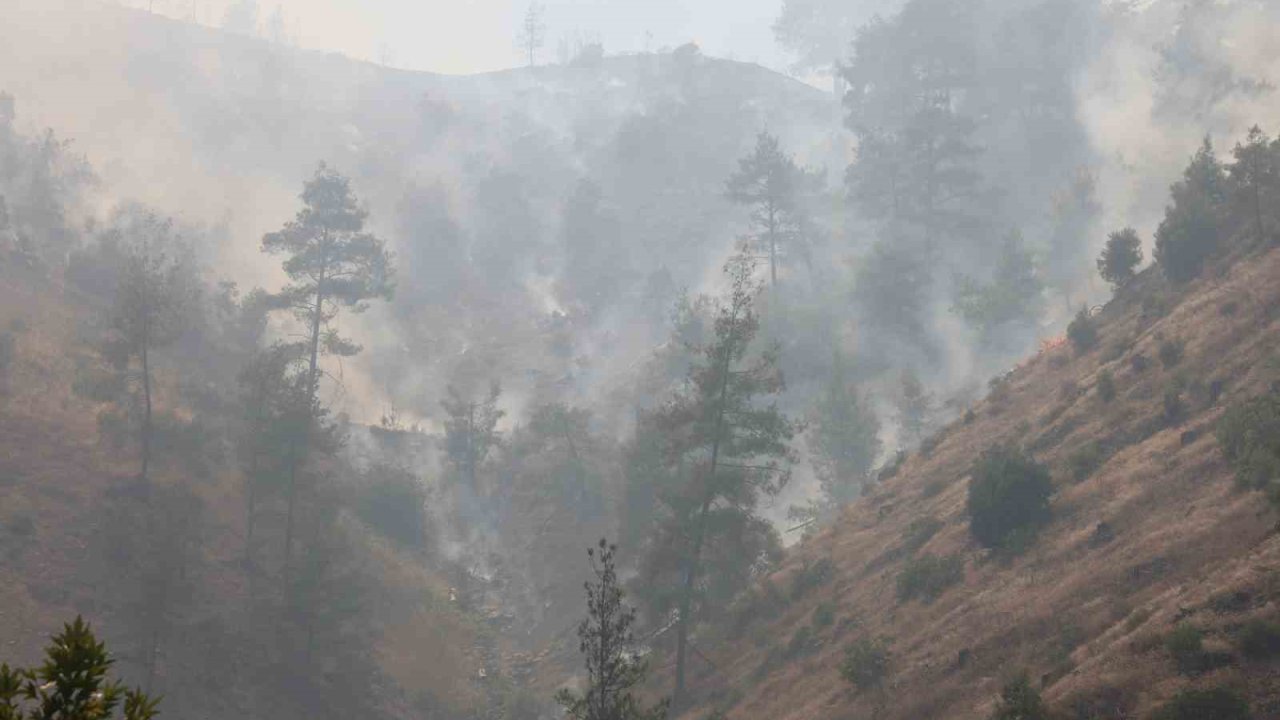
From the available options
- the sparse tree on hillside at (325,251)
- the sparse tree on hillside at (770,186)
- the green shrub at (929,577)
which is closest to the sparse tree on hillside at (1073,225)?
the sparse tree on hillside at (770,186)

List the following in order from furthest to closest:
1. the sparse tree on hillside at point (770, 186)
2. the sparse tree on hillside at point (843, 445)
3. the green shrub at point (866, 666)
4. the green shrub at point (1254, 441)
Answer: the sparse tree on hillside at point (770, 186) < the sparse tree on hillside at point (843, 445) < the green shrub at point (866, 666) < the green shrub at point (1254, 441)

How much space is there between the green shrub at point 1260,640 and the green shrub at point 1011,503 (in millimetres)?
9892

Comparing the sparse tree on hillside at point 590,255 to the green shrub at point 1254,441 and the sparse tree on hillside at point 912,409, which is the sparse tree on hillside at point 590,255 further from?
the green shrub at point 1254,441

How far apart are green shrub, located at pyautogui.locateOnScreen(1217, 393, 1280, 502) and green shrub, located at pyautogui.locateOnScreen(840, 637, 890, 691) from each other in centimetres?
963

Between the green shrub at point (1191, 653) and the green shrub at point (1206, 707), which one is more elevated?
the green shrub at point (1191, 653)

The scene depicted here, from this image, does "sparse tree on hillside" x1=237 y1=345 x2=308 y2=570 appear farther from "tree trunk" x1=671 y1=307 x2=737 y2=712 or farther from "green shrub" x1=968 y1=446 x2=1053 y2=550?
"green shrub" x1=968 y1=446 x2=1053 y2=550

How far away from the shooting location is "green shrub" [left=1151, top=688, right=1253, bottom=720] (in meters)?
13.2

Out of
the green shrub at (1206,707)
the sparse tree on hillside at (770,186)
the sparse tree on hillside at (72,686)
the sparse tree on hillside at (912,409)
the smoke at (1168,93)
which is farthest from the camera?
the sparse tree on hillside at (770,186)

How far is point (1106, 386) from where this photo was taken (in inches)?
1152

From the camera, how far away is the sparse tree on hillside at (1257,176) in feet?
100

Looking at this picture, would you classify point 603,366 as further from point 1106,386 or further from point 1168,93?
point 1168,93

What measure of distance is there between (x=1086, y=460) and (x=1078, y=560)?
5696 millimetres

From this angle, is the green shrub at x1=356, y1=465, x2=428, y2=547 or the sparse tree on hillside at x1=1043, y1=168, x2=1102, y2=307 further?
the sparse tree on hillside at x1=1043, y1=168, x2=1102, y2=307

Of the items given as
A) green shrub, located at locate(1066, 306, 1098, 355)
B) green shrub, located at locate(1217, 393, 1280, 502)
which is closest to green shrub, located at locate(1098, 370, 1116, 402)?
green shrub, located at locate(1066, 306, 1098, 355)
